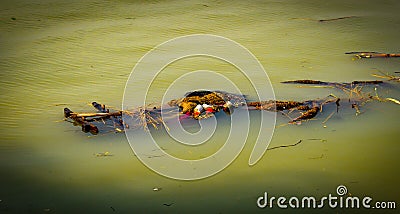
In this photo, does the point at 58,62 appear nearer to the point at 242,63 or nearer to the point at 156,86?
the point at 156,86

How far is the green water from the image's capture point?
223 cm

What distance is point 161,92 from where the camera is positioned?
327 centimetres

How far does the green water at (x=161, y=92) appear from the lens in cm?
223

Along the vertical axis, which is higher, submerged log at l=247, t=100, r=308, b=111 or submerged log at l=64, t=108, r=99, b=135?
submerged log at l=247, t=100, r=308, b=111

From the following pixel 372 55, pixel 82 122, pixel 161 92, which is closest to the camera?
pixel 82 122

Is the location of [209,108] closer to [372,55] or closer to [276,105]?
[276,105]

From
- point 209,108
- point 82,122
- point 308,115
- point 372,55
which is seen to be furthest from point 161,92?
point 372,55

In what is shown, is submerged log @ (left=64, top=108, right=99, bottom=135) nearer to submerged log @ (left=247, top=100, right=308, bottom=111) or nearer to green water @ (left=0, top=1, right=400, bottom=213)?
green water @ (left=0, top=1, right=400, bottom=213)

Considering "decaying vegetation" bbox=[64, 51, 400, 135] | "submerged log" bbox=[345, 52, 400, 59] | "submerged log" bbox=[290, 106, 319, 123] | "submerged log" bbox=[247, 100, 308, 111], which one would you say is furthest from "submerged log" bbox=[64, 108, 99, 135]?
"submerged log" bbox=[345, 52, 400, 59]

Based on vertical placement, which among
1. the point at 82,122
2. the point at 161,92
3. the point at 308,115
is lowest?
the point at 82,122

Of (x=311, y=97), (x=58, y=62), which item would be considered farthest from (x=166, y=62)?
(x=311, y=97)

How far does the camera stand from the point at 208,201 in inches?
84.8

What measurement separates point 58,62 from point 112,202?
6.99 ft

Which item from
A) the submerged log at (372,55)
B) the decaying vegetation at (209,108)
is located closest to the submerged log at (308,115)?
the decaying vegetation at (209,108)
